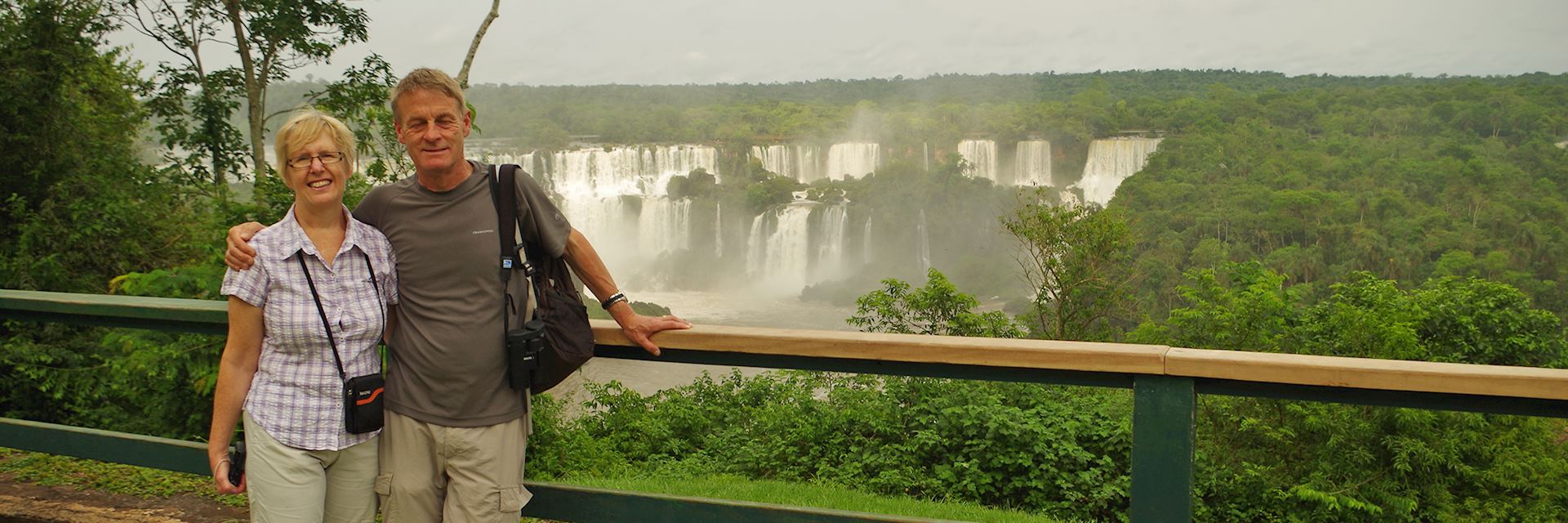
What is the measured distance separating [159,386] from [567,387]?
32.1 ft

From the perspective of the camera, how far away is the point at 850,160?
58.0 m

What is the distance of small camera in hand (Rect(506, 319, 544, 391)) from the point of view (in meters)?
2.09

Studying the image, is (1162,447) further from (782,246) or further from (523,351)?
(782,246)

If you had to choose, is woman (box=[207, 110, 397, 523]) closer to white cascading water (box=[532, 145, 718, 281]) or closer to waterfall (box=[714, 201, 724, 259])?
white cascading water (box=[532, 145, 718, 281])

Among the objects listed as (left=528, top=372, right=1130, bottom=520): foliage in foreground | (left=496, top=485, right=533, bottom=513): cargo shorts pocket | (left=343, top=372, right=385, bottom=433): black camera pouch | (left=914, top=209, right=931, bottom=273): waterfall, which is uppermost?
(left=343, top=372, right=385, bottom=433): black camera pouch

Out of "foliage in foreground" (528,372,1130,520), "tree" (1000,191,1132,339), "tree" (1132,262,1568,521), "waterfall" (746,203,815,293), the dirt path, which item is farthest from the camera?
"waterfall" (746,203,815,293)

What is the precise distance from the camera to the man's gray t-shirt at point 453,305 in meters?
2.11

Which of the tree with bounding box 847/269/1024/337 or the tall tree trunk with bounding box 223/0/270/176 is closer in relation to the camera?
the tall tree trunk with bounding box 223/0/270/176

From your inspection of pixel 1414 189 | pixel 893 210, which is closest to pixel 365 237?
pixel 1414 189

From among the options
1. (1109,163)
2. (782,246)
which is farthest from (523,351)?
(1109,163)

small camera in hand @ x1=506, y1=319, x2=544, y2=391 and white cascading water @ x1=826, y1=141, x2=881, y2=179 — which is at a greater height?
white cascading water @ x1=826, y1=141, x2=881, y2=179

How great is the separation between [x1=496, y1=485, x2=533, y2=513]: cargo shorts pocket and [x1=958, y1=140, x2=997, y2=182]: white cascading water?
5327cm

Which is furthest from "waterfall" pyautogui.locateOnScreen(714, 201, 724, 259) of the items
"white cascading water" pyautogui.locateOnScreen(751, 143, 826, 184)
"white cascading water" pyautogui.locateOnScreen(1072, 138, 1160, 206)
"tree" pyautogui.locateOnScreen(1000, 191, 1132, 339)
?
"tree" pyautogui.locateOnScreen(1000, 191, 1132, 339)

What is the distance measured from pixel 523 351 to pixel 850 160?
5631 cm
